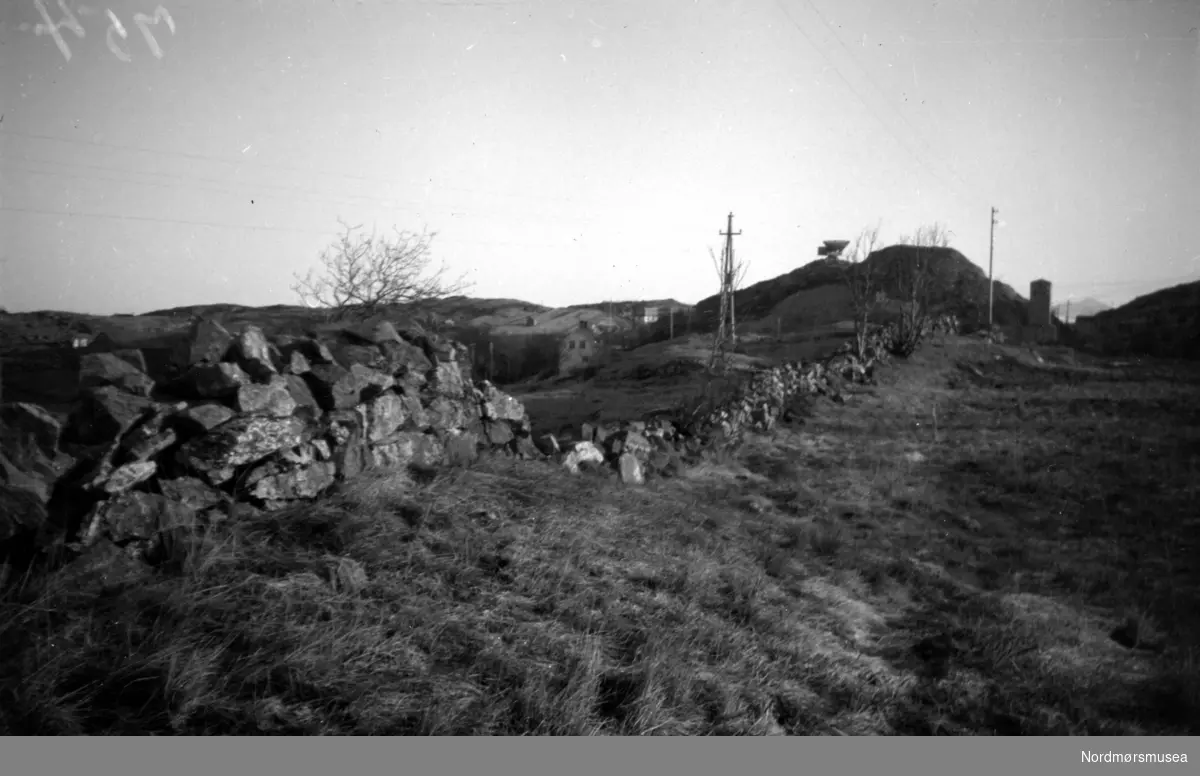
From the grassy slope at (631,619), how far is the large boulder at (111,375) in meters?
1.27

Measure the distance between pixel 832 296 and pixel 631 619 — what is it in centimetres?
5241

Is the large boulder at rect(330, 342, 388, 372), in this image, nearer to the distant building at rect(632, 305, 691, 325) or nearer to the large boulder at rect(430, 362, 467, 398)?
the large boulder at rect(430, 362, 467, 398)

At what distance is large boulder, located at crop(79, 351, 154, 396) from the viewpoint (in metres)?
4.81

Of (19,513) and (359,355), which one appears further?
(359,355)

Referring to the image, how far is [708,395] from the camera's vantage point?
1307 centimetres

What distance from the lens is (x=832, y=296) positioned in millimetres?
53750

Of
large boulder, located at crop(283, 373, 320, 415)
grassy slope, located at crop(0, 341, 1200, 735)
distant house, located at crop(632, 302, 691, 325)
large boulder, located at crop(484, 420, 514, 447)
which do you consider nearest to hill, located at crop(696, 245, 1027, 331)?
distant house, located at crop(632, 302, 691, 325)

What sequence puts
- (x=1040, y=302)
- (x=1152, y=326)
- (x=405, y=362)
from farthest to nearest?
(x=1040, y=302) → (x=1152, y=326) → (x=405, y=362)

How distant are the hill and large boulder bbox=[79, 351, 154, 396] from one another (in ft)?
115

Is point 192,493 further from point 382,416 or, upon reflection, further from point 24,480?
point 382,416

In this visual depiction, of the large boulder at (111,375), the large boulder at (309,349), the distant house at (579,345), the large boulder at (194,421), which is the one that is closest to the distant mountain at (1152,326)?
the distant house at (579,345)

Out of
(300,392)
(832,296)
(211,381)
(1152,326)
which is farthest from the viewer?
(832,296)

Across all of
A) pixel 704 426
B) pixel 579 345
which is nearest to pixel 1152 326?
pixel 579 345

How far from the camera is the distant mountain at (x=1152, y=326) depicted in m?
31.4
